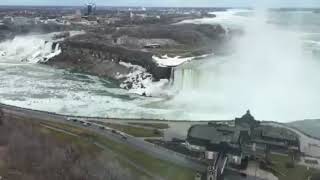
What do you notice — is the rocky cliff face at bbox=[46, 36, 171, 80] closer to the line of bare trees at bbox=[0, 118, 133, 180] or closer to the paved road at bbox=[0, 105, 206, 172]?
the paved road at bbox=[0, 105, 206, 172]

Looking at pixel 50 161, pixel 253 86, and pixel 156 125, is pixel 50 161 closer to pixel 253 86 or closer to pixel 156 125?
pixel 156 125

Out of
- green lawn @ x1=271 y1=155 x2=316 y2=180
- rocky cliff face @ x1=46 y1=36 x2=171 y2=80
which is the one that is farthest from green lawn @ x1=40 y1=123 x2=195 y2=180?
rocky cliff face @ x1=46 y1=36 x2=171 y2=80

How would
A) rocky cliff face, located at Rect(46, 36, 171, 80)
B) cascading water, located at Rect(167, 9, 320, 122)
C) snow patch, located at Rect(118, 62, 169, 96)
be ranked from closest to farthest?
cascading water, located at Rect(167, 9, 320, 122)
snow patch, located at Rect(118, 62, 169, 96)
rocky cliff face, located at Rect(46, 36, 171, 80)

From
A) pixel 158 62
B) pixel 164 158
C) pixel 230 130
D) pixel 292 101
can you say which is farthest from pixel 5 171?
pixel 158 62

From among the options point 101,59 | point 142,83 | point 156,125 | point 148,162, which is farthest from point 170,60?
point 148,162

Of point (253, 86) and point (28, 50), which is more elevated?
point (253, 86)

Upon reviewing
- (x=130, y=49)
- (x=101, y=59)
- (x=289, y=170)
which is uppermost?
(x=130, y=49)

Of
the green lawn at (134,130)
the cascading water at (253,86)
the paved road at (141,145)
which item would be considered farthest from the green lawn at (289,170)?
the cascading water at (253,86)

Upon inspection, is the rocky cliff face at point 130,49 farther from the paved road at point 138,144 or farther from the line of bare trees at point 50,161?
the line of bare trees at point 50,161
